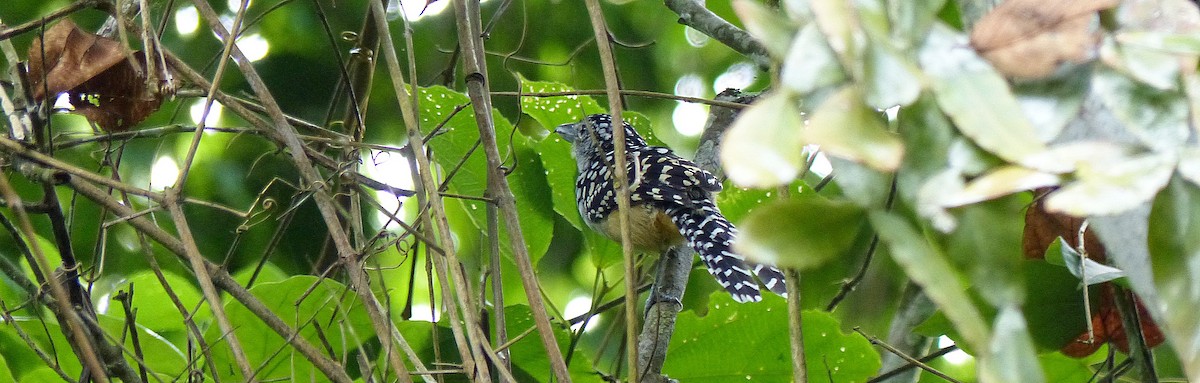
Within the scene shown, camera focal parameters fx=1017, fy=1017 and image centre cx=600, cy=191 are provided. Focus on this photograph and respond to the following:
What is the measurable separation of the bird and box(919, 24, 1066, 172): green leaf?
Result: 5.57 ft

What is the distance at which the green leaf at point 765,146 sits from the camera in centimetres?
68

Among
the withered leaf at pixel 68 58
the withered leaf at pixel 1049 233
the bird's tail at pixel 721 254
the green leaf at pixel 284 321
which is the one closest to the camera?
the withered leaf at pixel 1049 233

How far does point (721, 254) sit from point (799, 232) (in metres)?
1.93

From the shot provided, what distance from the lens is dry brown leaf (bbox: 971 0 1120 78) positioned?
0.80 metres

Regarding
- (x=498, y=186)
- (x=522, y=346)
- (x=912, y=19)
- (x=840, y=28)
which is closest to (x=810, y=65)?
(x=840, y=28)

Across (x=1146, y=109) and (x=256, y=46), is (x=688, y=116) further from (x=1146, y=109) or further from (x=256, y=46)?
(x=1146, y=109)

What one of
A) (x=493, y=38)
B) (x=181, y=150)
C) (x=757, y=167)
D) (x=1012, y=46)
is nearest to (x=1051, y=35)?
(x=1012, y=46)

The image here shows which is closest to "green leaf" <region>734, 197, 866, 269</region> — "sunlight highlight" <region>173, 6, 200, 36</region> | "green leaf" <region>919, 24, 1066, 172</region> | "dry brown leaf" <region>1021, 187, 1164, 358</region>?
"green leaf" <region>919, 24, 1066, 172</region>

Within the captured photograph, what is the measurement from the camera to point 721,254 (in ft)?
8.85

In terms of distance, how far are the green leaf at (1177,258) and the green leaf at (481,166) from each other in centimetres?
158

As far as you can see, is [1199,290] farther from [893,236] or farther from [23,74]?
[23,74]

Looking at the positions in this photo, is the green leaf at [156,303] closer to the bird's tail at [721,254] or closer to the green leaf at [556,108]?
the green leaf at [556,108]

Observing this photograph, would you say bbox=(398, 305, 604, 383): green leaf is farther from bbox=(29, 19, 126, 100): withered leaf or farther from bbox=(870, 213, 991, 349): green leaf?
bbox=(870, 213, 991, 349): green leaf

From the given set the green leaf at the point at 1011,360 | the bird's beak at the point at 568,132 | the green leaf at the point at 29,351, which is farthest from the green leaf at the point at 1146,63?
the bird's beak at the point at 568,132
